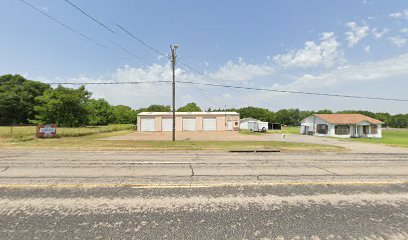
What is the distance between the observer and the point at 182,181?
7.16 m

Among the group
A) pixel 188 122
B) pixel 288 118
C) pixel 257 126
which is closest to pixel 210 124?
pixel 188 122

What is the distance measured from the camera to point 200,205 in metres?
5.09

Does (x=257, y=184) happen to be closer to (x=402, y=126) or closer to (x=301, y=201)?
(x=301, y=201)

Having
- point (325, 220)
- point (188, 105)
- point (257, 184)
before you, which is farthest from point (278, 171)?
point (188, 105)

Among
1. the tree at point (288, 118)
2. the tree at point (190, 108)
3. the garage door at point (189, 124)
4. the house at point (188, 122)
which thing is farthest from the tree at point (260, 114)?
the garage door at point (189, 124)

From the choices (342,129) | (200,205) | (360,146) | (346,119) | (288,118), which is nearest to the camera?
(200,205)

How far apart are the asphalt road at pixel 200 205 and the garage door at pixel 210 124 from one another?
44.8 m

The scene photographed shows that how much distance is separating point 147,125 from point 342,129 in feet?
134

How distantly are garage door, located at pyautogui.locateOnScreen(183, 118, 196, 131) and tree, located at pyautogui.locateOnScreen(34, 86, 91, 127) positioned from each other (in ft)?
93.7

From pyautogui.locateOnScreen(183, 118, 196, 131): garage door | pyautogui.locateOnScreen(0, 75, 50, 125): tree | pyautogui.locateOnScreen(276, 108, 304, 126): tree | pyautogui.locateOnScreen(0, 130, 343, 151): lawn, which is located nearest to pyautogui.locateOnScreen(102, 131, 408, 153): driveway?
pyautogui.locateOnScreen(0, 130, 343, 151): lawn

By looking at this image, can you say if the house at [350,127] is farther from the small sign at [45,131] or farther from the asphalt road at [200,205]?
the small sign at [45,131]

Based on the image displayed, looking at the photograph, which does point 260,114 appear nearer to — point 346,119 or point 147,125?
point 346,119

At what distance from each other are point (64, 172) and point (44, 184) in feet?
5.83

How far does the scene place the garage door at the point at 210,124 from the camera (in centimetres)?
5319
